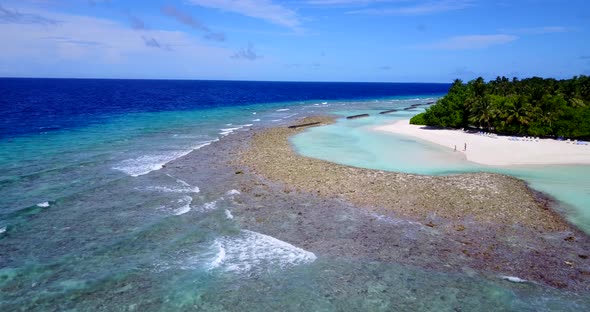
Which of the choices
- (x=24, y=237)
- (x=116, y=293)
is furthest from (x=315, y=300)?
(x=24, y=237)

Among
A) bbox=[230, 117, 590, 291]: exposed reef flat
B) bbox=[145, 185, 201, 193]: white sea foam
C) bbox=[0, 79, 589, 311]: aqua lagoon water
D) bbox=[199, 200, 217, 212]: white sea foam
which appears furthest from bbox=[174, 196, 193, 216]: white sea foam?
bbox=[230, 117, 590, 291]: exposed reef flat

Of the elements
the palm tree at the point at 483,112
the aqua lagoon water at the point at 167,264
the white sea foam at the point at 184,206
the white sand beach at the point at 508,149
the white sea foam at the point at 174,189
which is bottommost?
the aqua lagoon water at the point at 167,264

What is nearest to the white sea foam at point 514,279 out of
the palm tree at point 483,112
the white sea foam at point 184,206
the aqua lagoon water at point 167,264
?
the aqua lagoon water at point 167,264

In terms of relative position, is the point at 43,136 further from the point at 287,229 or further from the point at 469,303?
the point at 469,303

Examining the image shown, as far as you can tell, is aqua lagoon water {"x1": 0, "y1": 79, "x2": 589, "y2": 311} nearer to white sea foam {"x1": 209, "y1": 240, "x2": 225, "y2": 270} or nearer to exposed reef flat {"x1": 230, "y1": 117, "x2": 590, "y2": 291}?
white sea foam {"x1": 209, "y1": 240, "x2": 225, "y2": 270}

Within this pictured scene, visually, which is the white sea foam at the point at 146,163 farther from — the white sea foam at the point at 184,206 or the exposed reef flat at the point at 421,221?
the exposed reef flat at the point at 421,221

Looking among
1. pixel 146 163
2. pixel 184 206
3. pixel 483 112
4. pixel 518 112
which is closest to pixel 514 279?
pixel 184 206
